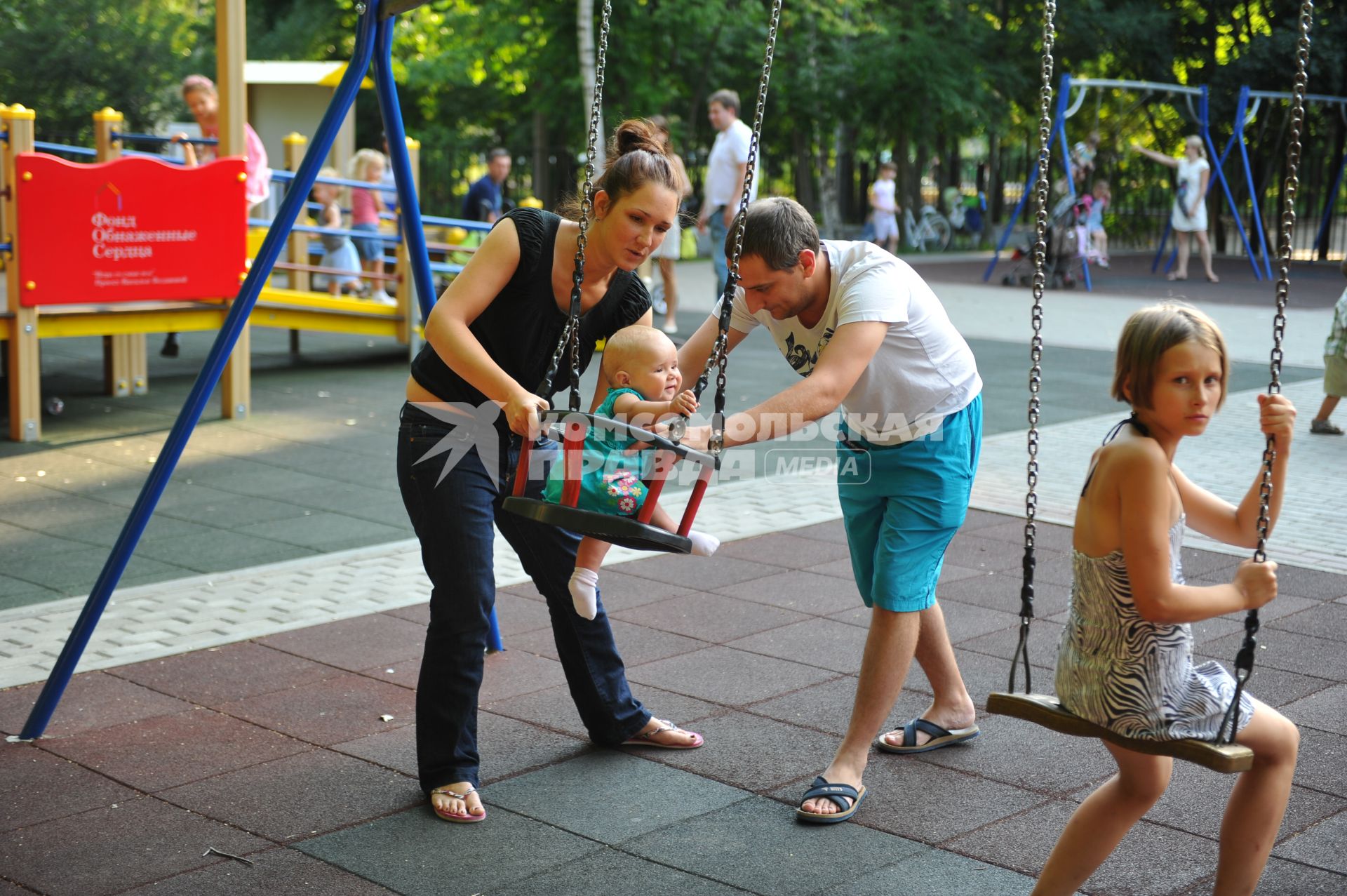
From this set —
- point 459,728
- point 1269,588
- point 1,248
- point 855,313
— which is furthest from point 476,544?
point 1,248

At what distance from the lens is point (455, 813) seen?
362 centimetres

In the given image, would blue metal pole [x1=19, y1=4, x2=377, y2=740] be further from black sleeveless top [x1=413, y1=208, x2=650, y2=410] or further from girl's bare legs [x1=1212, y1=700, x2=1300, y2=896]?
girl's bare legs [x1=1212, y1=700, x2=1300, y2=896]

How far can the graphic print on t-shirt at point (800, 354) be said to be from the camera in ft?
12.2

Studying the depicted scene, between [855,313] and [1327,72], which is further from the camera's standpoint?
[1327,72]

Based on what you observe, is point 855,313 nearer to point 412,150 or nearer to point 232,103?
point 232,103

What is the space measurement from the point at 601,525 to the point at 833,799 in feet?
3.50

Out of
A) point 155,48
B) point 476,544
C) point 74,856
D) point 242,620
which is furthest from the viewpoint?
point 155,48

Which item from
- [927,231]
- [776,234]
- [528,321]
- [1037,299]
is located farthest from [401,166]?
[927,231]

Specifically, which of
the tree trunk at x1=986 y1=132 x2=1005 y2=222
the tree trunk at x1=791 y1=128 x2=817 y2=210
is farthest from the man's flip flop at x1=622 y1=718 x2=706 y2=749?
the tree trunk at x1=986 y1=132 x2=1005 y2=222

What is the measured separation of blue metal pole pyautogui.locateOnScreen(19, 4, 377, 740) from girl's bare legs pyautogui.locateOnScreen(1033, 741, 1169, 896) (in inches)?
108

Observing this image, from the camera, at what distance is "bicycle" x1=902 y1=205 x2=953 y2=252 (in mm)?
29125

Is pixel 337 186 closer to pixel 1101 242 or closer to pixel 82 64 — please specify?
pixel 82 64

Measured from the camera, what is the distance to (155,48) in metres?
26.1

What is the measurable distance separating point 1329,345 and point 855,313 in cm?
684
